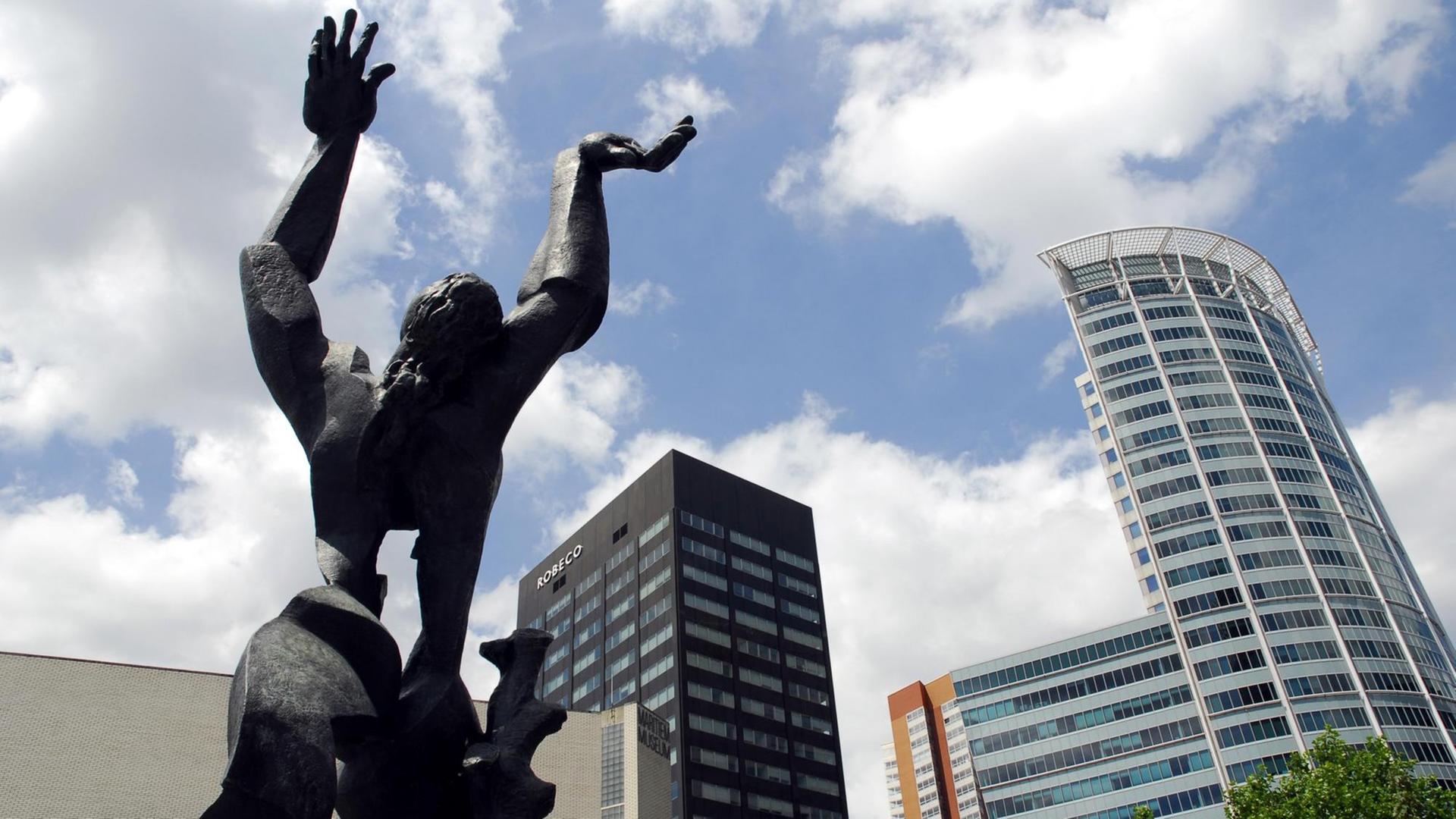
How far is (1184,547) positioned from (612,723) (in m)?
53.5

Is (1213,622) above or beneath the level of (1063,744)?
above

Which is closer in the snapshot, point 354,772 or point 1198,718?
point 354,772

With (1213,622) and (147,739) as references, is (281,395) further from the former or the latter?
(1213,622)

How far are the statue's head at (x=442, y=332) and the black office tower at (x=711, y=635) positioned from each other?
77.2m

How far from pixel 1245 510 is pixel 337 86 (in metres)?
83.8

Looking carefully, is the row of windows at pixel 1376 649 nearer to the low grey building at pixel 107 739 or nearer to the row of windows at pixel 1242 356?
the row of windows at pixel 1242 356

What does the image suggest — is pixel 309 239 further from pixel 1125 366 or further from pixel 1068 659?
pixel 1125 366

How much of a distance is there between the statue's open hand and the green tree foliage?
3033cm

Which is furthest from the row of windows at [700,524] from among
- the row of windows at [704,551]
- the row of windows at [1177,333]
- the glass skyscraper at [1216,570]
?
the row of windows at [1177,333]

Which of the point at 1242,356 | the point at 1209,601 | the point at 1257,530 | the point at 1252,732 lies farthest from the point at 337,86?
the point at 1242,356

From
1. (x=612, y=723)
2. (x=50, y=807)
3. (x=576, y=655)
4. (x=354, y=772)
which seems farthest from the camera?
(x=576, y=655)

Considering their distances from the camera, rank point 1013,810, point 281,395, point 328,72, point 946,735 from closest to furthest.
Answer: point 281,395, point 328,72, point 1013,810, point 946,735

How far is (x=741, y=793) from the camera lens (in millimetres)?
80812

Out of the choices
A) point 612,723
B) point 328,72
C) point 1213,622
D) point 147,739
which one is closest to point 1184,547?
point 1213,622
